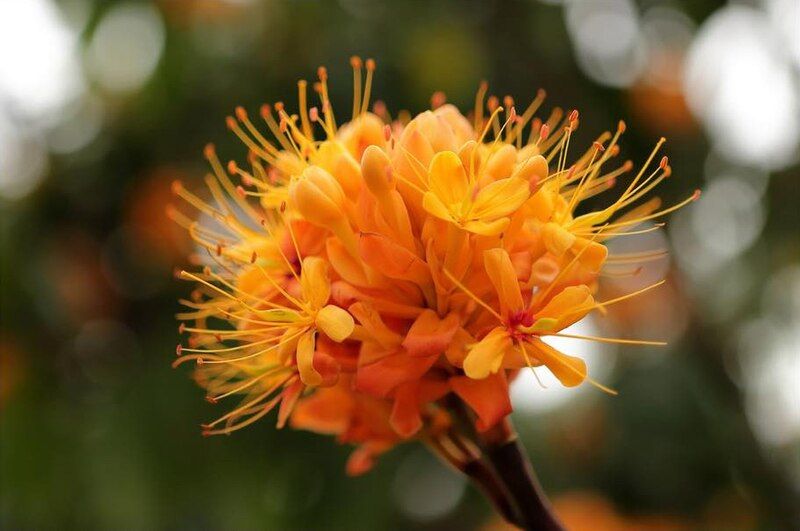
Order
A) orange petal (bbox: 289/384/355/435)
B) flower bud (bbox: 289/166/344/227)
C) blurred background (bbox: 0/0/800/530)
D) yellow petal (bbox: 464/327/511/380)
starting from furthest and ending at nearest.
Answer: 1. blurred background (bbox: 0/0/800/530)
2. orange petal (bbox: 289/384/355/435)
3. flower bud (bbox: 289/166/344/227)
4. yellow petal (bbox: 464/327/511/380)

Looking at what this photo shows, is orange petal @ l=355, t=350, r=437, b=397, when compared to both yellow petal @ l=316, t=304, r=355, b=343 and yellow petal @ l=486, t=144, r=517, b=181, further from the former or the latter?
yellow petal @ l=486, t=144, r=517, b=181

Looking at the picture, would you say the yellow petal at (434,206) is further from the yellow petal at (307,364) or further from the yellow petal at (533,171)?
the yellow petal at (307,364)

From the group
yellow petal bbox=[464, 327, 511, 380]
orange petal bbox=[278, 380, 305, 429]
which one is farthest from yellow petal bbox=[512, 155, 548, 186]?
orange petal bbox=[278, 380, 305, 429]

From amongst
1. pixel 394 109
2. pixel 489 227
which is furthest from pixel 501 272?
pixel 394 109

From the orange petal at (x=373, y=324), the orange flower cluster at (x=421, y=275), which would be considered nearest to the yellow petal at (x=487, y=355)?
the orange flower cluster at (x=421, y=275)

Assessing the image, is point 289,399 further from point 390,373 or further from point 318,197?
point 318,197

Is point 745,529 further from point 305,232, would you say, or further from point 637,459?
point 305,232

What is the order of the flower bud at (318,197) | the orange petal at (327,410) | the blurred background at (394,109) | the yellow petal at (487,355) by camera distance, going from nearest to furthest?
the yellow petal at (487,355), the flower bud at (318,197), the orange petal at (327,410), the blurred background at (394,109)
